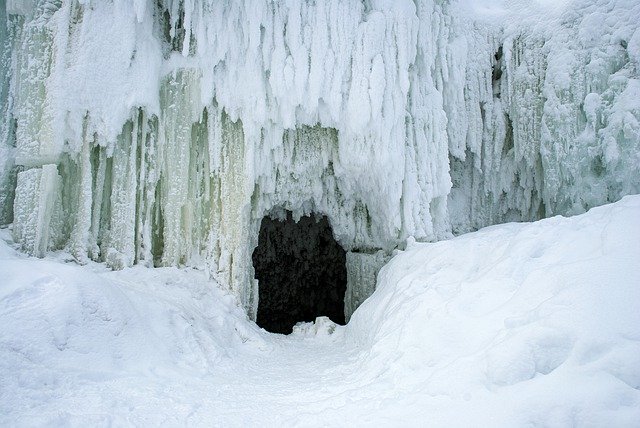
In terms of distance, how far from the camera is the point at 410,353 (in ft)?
14.1

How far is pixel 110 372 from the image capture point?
4203 mm

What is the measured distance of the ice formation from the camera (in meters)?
7.74

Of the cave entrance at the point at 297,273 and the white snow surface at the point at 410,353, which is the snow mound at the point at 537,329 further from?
the cave entrance at the point at 297,273

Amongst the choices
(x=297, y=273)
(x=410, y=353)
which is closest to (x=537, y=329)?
(x=410, y=353)

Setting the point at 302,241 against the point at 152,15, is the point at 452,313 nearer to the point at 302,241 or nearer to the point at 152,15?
the point at 152,15

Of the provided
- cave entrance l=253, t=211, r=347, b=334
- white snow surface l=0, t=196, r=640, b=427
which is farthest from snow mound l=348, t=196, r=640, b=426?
cave entrance l=253, t=211, r=347, b=334

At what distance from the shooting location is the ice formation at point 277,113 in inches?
305

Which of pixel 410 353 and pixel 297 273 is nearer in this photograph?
pixel 410 353

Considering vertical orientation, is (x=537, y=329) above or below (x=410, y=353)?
above

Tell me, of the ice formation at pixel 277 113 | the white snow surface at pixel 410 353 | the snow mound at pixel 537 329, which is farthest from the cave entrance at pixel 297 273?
the snow mound at pixel 537 329

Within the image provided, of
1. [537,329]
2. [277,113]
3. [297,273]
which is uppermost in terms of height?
[277,113]

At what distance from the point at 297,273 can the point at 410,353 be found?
598 inches

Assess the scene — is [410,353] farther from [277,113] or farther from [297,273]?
[297,273]

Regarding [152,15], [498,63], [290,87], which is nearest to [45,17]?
[152,15]
